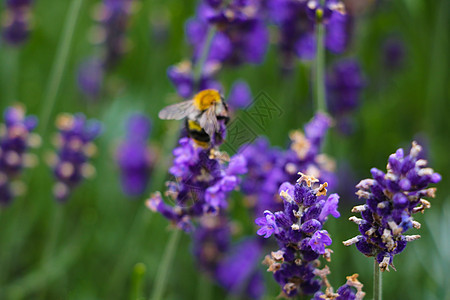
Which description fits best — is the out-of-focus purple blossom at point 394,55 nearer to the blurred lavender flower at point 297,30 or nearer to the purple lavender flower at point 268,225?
the blurred lavender flower at point 297,30

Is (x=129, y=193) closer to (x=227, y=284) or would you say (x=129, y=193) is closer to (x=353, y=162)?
(x=227, y=284)

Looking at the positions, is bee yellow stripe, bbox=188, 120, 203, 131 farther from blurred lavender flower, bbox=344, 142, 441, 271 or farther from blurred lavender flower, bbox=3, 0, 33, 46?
blurred lavender flower, bbox=3, 0, 33, 46

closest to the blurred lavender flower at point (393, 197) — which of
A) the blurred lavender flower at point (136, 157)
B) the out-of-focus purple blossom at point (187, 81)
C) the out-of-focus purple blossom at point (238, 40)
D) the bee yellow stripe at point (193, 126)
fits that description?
the bee yellow stripe at point (193, 126)

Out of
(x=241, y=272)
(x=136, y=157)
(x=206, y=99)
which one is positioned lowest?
(x=241, y=272)

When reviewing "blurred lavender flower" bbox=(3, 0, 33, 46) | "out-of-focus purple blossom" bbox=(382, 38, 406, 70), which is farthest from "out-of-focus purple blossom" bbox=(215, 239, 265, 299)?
"out-of-focus purple blossom" bbox=(382, 38, 406, 70)

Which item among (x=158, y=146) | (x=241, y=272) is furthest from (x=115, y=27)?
(x=241, y=272)

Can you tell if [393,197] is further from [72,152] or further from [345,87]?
[345,87]
